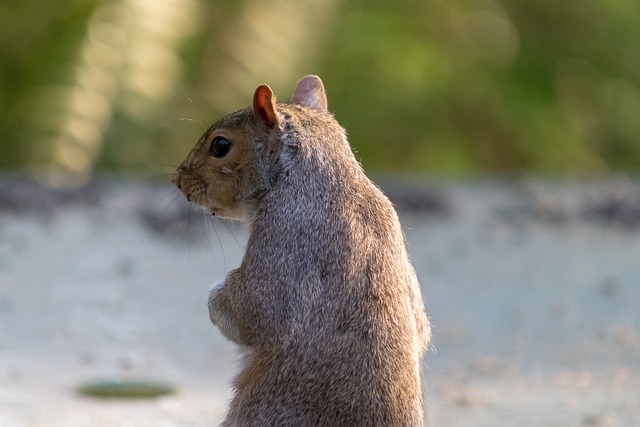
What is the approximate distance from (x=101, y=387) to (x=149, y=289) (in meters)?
1.04

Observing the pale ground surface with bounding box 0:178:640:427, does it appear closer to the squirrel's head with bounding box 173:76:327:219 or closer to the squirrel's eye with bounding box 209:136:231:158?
the squirrel's head with bounding box 173:76:327:219

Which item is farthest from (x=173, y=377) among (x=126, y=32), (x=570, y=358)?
(x=126, y=32)

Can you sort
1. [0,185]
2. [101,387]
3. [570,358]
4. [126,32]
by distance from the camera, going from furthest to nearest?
1. [126,32]
2. [0,185]
3. [570,358]
4. [101,387]

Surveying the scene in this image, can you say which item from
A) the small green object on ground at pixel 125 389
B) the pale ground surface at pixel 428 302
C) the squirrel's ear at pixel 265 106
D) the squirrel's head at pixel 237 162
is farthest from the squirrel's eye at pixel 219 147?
the small green object on ground at pixel 125 389

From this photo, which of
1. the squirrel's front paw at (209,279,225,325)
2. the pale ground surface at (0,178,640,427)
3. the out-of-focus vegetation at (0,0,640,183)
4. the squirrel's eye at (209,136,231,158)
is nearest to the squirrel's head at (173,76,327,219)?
the squirrel's eye at (209,136,231,158)

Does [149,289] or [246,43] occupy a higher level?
[246,43]

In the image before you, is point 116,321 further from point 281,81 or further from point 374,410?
point 281,81

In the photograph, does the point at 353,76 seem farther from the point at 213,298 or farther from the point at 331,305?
the point at 331,305

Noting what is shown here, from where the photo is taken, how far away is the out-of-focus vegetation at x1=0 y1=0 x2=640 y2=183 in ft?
28.7

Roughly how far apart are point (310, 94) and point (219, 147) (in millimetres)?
378

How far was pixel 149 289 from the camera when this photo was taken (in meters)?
5.29

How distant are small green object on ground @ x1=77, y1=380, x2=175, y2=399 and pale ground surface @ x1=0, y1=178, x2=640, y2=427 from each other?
0.06 meters

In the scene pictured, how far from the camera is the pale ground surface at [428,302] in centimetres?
422

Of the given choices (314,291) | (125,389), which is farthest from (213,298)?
(125,389)
